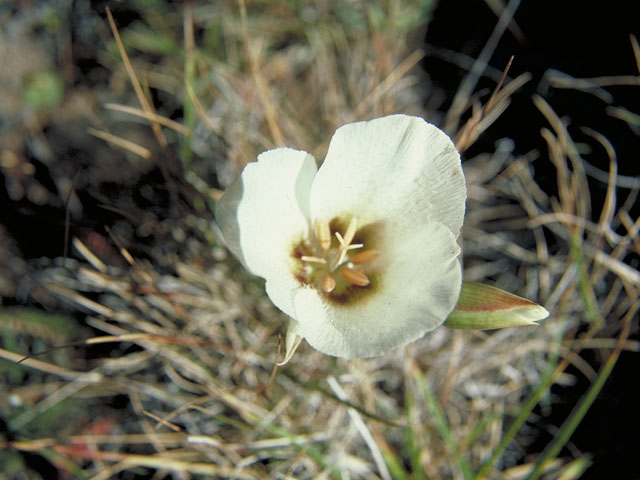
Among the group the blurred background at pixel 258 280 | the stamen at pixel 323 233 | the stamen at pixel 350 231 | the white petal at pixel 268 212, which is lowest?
the blurred background at pixel 258 280

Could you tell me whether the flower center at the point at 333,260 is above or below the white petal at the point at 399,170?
below

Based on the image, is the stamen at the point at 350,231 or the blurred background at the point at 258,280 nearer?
the stamen at the point at 350,231

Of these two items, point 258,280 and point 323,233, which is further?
point 258,280

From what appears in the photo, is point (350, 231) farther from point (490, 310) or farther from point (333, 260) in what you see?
point (490, 310)

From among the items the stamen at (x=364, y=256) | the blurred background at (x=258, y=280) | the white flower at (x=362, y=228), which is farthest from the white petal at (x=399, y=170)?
the blurred background at (x=258, y=280)

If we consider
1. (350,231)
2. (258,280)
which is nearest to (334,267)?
(350,231)

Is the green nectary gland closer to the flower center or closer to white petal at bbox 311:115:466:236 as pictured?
the flower center

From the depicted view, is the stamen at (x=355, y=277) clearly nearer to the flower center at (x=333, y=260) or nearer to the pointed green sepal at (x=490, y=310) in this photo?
the flower center at (x=333, y=260)

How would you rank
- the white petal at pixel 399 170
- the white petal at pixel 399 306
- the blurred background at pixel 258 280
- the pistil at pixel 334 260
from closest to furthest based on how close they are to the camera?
1. the white petal at pixel 399 306
2. the white petal at pixel 399 170
3. the pistil at pixel 334 260
4. the blurred background at pixel 258 280
